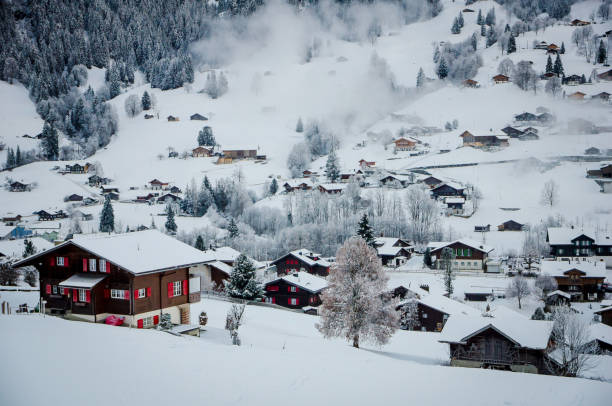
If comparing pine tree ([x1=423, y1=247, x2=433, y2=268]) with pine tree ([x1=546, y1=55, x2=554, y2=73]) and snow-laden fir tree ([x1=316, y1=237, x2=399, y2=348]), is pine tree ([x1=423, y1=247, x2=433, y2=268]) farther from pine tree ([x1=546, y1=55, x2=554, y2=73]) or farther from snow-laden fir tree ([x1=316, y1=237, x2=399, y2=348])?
pine tree ([x1=546, y1=55, x2=554, y2=73])

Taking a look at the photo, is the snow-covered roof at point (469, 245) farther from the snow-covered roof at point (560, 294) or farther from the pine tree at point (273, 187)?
the pine tree at point (273, 187)

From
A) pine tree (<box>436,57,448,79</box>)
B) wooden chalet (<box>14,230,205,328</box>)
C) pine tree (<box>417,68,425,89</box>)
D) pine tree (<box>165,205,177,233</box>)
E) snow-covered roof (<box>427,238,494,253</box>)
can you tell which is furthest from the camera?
pine tree (<box>436,57,448,79</box>)

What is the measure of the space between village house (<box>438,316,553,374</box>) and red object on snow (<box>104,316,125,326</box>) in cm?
1167

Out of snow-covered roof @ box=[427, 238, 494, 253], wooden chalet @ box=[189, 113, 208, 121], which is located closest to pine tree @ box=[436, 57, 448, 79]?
wooden chalet @ box=[189, 113, 208, 121]

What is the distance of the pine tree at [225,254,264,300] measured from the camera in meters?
29.9

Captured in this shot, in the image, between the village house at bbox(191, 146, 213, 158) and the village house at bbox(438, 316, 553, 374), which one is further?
the village house at bbox(191, 146, 213, 158)

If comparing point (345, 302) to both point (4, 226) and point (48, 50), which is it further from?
point (48, 50)

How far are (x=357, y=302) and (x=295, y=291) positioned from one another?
1610 centimetres

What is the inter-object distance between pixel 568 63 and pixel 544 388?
110m

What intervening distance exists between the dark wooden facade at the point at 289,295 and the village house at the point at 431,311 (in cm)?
649

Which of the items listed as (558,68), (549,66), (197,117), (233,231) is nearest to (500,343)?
(233,231)

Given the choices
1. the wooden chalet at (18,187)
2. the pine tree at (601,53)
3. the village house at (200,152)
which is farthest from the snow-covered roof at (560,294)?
the pine tree at (601,53)

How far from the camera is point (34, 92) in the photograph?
358 feet

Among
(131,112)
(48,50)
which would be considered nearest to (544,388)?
(131,112)
